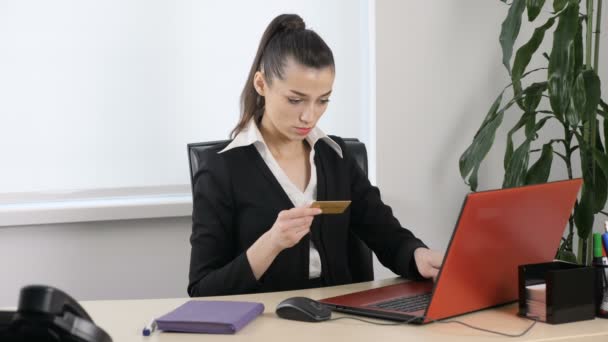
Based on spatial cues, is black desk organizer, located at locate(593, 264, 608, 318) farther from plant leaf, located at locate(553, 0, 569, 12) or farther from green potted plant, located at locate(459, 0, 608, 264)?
plant leaf, located at locate(553, 0, 569, 12)

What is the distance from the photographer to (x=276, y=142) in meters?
2.15

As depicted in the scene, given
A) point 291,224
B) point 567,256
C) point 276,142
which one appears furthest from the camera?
point 567,256

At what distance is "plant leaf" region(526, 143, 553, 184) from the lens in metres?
2.78

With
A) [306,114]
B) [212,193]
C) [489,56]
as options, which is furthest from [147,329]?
[489,56]

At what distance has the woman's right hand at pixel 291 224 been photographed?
1666mm

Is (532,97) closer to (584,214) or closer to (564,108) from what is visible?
(564,108)

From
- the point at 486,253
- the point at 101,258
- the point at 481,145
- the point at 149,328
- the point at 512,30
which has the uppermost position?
the point at 512,30

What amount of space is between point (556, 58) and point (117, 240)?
1689 mm

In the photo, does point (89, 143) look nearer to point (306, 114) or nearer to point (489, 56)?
point (306, 114)

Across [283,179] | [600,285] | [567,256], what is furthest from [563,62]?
[600,285]

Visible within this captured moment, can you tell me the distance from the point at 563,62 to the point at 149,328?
1.78 meters

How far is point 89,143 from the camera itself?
2.85 m

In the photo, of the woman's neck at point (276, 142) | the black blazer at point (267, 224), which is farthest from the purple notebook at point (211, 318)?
the woman's neck at point (276, 142)

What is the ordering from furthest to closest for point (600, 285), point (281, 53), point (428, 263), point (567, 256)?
point (567, 256)
point (281, 53)
point (428, 263)
point (600, 285)
